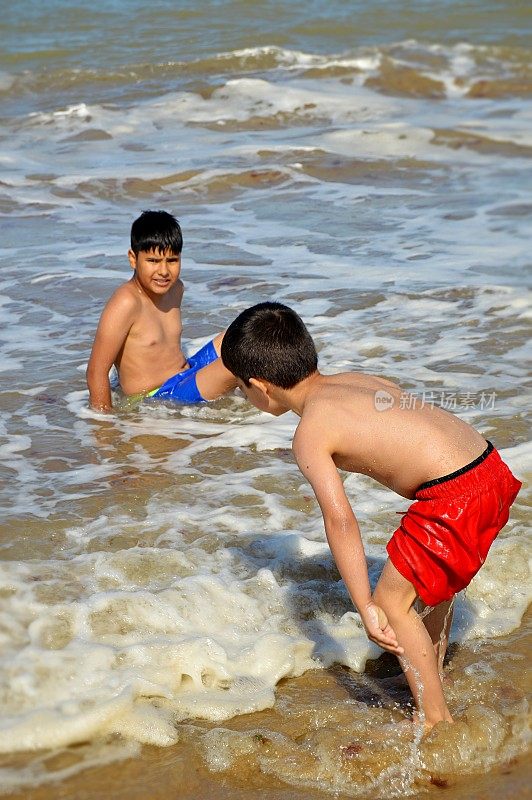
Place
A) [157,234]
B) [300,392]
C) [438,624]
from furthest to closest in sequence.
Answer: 1. [157,234]
2. [438,624]
3. [300,392]

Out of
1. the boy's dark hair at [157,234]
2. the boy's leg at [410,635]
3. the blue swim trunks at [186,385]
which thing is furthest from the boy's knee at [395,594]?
the boy's dark hair at [157,234]

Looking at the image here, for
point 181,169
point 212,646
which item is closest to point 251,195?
point 181,169

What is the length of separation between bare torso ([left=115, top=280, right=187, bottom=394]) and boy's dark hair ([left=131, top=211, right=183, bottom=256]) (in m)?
0.27

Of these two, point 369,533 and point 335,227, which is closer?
point 369,533

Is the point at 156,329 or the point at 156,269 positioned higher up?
the point at 156,269

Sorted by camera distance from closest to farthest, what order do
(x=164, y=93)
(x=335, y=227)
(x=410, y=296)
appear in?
(x=410, y=296) < (x=335, y=227) < (x=164, y=93)

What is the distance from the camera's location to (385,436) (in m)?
2.95

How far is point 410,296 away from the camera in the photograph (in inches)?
269

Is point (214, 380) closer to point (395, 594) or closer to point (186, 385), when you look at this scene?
point (186, 385)

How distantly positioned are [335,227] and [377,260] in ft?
3.35

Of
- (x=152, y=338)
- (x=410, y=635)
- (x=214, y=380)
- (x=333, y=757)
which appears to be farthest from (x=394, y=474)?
(x=152, y=338)

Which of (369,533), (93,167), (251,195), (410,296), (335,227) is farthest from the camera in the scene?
(93,167)

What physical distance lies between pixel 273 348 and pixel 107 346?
8.11ft

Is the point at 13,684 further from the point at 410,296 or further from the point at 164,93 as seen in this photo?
the point at 164,93
